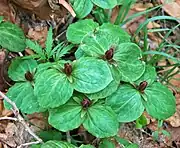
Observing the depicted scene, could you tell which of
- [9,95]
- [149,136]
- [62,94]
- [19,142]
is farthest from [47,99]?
[149,136]

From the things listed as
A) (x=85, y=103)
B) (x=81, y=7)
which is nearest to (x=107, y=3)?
(x=81, y=7)

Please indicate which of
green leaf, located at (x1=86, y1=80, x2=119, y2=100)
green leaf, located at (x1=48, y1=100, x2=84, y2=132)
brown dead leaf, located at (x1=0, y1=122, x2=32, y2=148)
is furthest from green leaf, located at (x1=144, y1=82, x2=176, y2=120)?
brown dead leaf, located at (x1=0, y1=122, x2=32, y2=148)

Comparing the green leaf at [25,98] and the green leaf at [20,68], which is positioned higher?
the green leaf at [20,68]

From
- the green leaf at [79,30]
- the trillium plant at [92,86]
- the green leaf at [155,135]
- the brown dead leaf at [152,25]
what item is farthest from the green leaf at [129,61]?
the brown dead leaf at [152,25]

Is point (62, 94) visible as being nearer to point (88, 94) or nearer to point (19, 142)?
point (88, 94)

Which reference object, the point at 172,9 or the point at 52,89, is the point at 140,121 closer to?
the point at 52,89

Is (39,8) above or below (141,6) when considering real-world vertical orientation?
above

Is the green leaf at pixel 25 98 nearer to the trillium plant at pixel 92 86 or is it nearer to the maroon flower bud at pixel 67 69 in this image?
the trillium plant at pixel 92 86
